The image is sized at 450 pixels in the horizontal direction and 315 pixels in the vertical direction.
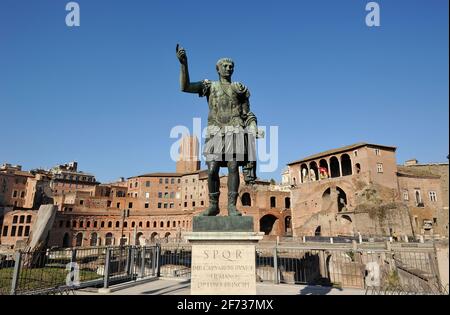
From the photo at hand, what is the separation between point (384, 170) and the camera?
45094mm

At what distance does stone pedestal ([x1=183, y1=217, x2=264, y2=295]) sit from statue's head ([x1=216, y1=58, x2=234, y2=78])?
2.94 metres

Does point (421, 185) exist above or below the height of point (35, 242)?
above

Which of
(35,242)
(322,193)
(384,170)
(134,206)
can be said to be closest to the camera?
(35,242)

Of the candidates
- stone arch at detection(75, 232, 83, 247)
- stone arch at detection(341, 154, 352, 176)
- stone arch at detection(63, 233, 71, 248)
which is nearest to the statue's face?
stone arch at detection(341, 154, 352, 176)

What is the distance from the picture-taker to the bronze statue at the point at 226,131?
18.0 ft

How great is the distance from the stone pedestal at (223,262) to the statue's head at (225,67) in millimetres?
2943

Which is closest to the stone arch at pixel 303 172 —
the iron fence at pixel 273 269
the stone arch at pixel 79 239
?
the iron fence at pixel 273 269

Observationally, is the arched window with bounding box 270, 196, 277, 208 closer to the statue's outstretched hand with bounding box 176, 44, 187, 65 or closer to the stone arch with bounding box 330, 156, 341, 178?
the stone arch with bounding box 330, 156, 341, 178

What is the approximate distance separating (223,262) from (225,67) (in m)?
3.51

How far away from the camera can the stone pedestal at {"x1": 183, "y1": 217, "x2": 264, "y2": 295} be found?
15.4 ft

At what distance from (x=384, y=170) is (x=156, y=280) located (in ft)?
142

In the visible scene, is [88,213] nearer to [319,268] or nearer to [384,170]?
[319,268]

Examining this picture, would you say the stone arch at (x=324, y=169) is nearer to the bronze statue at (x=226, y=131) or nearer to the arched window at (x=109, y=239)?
the arched window at (x=109, y=239)

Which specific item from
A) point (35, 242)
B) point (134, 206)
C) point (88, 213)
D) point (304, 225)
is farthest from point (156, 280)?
point (134, 206)
